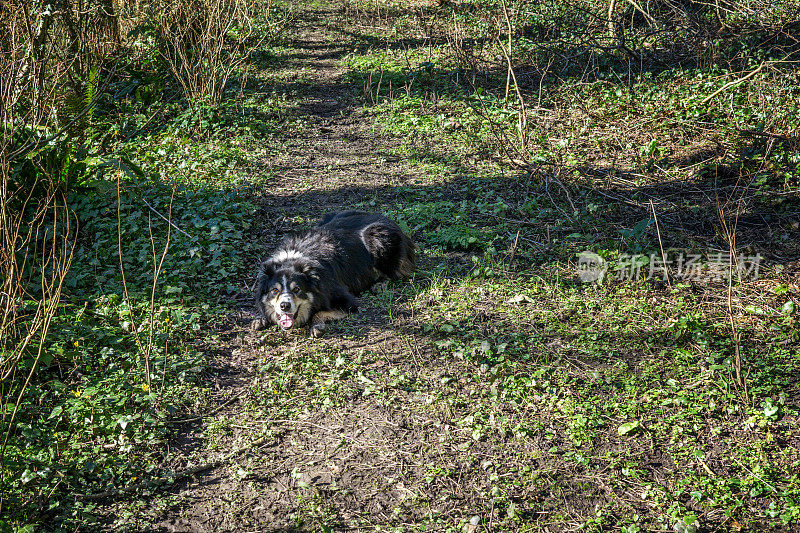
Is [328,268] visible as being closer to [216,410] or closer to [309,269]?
[309,269]

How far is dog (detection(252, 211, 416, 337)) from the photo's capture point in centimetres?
567

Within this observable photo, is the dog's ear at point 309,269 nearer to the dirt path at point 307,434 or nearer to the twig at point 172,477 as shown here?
the dirt path at point 307,434

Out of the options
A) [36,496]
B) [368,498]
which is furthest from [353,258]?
[36,496]

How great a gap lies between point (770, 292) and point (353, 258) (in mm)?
4036

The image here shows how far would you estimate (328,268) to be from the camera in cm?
605

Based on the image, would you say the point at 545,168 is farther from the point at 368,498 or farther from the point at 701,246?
the point at 368,498

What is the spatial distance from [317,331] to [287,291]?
1.51 feet

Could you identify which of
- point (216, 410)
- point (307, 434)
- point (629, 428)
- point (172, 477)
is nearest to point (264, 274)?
point (216, 410)

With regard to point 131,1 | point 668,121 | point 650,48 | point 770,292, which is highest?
point 131,1

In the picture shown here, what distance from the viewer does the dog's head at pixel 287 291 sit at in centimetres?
560

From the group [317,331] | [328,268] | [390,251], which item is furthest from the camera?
[390,251]

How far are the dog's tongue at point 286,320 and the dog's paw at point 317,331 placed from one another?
21 centimetres

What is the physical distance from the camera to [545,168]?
866cm

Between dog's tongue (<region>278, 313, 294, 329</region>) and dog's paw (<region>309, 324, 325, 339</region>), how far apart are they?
209 mm
